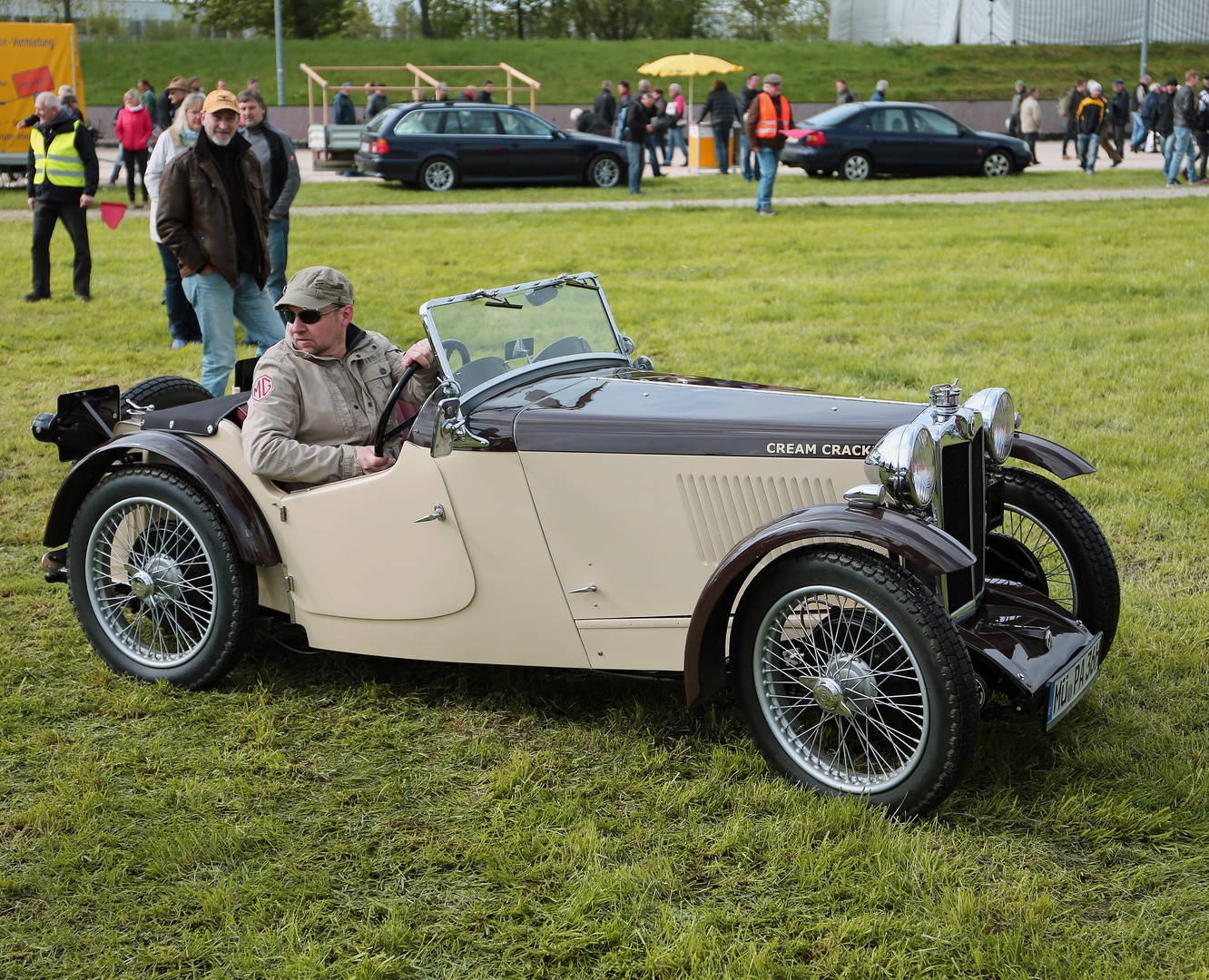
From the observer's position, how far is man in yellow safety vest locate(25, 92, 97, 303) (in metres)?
10.9

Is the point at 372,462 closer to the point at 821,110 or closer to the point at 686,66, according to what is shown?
the point at 686,66

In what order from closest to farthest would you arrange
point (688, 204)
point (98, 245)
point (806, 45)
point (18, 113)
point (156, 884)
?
point (156, 884)
point (98, 245)
point (688, 204)
point (18, 113)
point (806, 45)

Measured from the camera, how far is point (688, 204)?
57.4ft

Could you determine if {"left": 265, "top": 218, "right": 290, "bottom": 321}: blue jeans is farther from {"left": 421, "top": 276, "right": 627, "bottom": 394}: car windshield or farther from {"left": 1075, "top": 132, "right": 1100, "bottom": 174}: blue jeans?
{"left": 1075, "top": 132, "right": 1100, "bottom": 174}: blue jeans

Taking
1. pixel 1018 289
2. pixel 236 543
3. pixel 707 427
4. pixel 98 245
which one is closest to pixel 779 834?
pixel 707 427

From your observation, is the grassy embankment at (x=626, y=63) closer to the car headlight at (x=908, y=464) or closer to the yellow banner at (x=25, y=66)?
the yellow banner at (x=25, y=66)

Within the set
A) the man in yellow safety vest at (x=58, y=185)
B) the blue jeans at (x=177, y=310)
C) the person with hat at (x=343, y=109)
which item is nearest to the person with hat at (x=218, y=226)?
the blue jeans at (x=177, y=310)

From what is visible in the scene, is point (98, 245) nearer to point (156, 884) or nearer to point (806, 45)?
point (156, 884)

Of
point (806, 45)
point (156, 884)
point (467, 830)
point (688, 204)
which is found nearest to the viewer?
point (156, 884)

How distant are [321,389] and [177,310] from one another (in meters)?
5.60

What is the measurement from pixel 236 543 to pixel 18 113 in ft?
63.9

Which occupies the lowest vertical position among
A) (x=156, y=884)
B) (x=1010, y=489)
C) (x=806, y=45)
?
(x=156, y=884)

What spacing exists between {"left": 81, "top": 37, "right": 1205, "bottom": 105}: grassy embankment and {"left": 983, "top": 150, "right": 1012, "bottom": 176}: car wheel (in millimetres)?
20725

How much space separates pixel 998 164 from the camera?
69.9 feet
